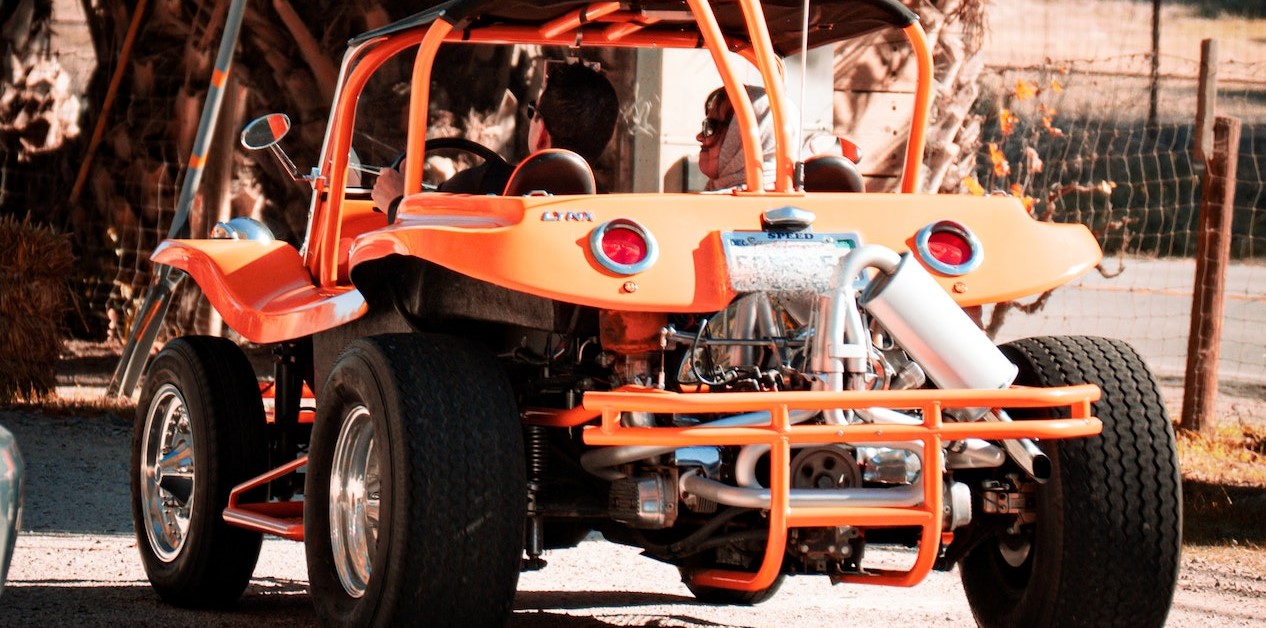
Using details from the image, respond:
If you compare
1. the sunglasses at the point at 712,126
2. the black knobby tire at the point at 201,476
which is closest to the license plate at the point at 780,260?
the sunglasses at the point at 712,126

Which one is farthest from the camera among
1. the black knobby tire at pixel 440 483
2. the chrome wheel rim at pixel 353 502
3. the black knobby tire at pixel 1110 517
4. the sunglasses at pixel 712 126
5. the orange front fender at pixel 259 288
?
the sunglasses at pixel 712 126

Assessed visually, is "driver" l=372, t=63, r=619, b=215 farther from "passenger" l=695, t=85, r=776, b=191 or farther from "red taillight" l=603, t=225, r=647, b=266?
"red taillight" l=603, t=225, r=647, b=266

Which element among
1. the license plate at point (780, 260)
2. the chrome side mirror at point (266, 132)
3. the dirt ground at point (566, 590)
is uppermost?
the chrome side mirror at point (266, 132)

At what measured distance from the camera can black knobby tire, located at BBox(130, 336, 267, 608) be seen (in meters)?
6.11

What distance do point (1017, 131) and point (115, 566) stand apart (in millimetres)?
20646

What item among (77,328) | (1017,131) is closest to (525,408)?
(77,328)

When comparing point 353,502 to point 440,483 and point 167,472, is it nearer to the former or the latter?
point 440,483

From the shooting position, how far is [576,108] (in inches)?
245

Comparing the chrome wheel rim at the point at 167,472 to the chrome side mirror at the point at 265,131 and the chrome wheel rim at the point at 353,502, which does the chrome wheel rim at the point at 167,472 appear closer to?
the chrome side mirror at the point at 265,131

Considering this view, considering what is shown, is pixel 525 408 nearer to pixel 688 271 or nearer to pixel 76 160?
pixel 688 271

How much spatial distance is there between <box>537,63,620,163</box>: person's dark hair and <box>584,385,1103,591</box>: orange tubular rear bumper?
1.85 meters

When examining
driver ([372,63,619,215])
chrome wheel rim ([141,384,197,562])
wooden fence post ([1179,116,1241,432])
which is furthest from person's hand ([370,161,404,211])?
wooden fence post ([1179,116,1241,432])

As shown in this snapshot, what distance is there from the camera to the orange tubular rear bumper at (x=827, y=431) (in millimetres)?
4395

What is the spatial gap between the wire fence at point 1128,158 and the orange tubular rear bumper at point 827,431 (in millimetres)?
6151
